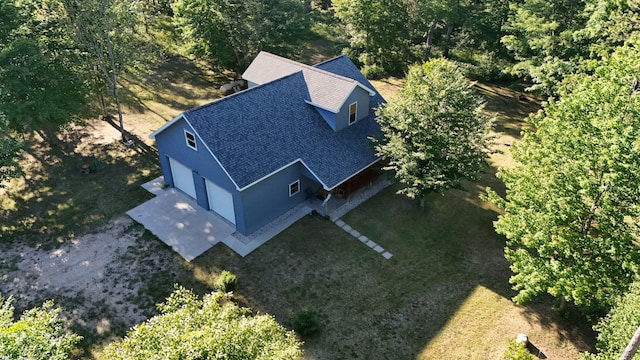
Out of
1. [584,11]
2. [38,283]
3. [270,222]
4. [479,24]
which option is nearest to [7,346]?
[38,283]

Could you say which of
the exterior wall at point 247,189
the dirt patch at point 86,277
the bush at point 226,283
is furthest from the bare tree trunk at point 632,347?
the dirt patch at point 86,277

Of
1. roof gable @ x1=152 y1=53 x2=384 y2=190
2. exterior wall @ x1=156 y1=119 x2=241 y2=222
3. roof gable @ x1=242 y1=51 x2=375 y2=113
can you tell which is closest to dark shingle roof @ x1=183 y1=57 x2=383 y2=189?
roof gable @ x1=152 y1=53 x2=384 y2=190

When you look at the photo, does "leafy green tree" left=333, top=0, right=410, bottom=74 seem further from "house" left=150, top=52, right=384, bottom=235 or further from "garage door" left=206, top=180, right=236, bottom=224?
"garage door" left=206, top=180, right=236, bottom=224

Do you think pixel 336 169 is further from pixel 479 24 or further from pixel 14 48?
pixel 479 24

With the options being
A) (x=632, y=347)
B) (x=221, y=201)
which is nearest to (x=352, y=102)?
(x=221, y=201)

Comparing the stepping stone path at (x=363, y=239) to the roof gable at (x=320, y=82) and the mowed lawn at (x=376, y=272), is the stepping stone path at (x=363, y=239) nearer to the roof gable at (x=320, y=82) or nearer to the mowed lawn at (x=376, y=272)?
the mowed lawn at (x=376, y=272)

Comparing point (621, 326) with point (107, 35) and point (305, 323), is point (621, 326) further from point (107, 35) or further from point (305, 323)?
point (107, 35)
